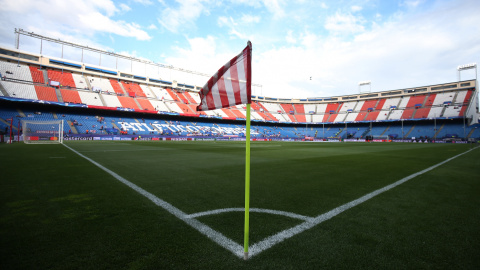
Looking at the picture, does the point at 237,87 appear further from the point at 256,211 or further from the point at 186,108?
the point at 186,108

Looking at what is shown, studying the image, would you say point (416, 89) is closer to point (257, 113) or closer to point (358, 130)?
point (358, 130)

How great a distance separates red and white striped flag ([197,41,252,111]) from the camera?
2.31 meters

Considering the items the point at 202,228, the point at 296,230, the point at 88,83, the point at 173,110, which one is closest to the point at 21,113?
the point at 88,83

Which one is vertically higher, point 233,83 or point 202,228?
point 233,83

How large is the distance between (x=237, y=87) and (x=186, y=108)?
5372cm

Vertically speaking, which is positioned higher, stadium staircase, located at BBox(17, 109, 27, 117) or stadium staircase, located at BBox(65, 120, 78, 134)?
stadium staircase, located at BBox(17, 109, 27, 117)

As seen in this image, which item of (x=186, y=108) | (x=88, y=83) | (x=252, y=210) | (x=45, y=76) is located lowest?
(x=252, y=210)

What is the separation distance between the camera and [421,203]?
3742 mm

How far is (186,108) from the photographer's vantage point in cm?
5400

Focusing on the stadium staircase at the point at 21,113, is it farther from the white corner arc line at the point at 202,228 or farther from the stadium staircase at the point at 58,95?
the white corner arc line at the point at 202,228

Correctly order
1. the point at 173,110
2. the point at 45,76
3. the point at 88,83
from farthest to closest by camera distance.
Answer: the point at 173,110
the point at 88,83
the point at 45,76

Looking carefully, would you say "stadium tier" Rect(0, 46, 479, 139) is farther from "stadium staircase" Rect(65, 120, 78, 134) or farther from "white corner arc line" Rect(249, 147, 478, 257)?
"white corner arc line" Rect(249, 147, 478, 257)

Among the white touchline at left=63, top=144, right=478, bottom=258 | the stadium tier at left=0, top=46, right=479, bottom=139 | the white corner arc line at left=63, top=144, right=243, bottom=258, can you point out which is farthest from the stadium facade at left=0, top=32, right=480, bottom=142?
the white touchline at left=63, top=144, right=478, bottom=258

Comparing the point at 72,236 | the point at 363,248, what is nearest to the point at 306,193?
the point at 363,248
